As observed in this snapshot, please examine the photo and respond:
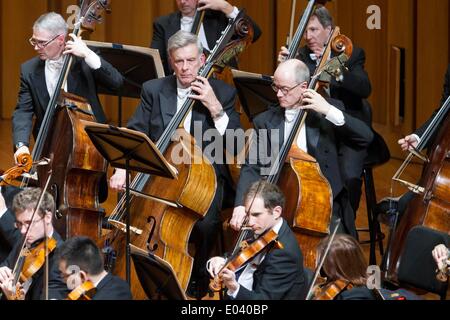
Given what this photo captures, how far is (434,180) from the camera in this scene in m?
4.45

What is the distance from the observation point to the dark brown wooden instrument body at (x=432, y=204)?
14.3ft

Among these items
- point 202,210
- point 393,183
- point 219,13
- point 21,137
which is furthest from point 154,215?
point 393,183

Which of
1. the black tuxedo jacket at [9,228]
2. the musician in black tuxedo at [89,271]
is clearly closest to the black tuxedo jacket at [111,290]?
the musician in black tuxedo at [89,271]

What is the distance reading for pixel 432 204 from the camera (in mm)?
4402

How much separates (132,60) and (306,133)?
40.3 inches

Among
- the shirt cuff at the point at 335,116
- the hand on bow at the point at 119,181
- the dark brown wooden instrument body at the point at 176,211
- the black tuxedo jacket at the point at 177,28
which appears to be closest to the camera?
the dark brown wooden instrument body at the point at 176,211

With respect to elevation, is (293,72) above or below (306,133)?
above

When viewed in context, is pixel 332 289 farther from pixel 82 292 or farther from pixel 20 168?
pixel 20 168

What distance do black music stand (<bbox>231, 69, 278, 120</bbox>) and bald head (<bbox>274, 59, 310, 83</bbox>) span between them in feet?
1.08

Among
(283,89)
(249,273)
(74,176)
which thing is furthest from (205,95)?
(249,273)

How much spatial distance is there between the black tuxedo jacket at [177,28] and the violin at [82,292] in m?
2.22

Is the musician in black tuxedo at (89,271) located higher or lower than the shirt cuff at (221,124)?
lower

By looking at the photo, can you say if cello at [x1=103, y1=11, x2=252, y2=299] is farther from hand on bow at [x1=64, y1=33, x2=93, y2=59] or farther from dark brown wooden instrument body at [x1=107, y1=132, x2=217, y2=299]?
hand on bow at [x1=64, y1=33, x2=93, y2=59]

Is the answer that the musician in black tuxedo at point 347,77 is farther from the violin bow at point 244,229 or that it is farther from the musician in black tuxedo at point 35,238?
the musician in black tuxedo at point 35,238
